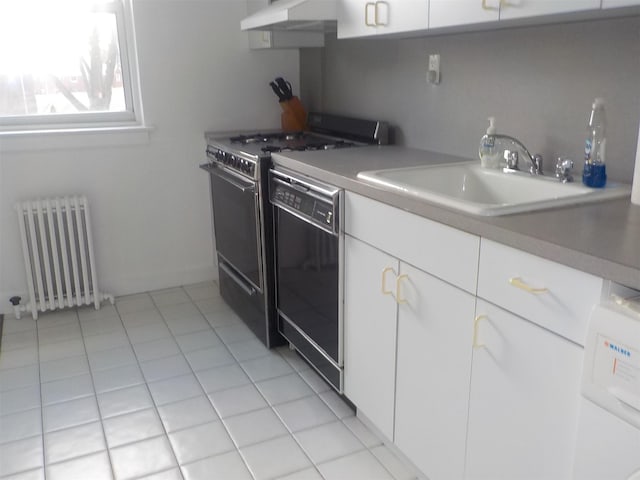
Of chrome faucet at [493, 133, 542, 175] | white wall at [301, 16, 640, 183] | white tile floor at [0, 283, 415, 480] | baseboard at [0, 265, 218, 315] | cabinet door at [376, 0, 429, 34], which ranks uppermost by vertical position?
cabinet door at [376, 0, 429, 34]

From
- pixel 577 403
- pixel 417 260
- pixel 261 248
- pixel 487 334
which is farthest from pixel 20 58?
pixel 577 403

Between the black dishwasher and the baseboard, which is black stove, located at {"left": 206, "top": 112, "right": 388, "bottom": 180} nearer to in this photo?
the black dishwasher

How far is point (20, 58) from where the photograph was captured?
303 cm

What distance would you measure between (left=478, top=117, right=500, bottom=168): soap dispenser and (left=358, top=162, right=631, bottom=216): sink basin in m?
0.03

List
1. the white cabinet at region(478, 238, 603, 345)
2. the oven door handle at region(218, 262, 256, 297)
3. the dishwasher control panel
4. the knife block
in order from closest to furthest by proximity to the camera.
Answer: the white cabinet at region(478, 238, 603, 345)
the dishwasher control panel
the oven door handle at region(218, 262, 256, 297)
the knife block

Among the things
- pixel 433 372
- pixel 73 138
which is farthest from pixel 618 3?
pixel 73 138

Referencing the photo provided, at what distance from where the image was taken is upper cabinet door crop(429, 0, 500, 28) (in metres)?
1.59

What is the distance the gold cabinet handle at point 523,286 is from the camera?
119cm

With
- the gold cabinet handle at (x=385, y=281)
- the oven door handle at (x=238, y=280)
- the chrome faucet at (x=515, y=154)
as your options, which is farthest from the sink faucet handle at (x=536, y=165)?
the oven door handle at (x=238, y=280)

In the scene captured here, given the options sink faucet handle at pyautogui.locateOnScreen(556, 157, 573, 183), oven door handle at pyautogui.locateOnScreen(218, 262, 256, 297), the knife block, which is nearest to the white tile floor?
oven door handle at pyautogui.locateOnScreen(218, 262, 256, 297)

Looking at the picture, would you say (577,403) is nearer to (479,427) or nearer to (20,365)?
(479,427)

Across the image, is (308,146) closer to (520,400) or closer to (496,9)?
(496,9)

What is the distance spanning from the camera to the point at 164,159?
3.34 m

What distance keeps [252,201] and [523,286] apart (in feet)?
5.11
